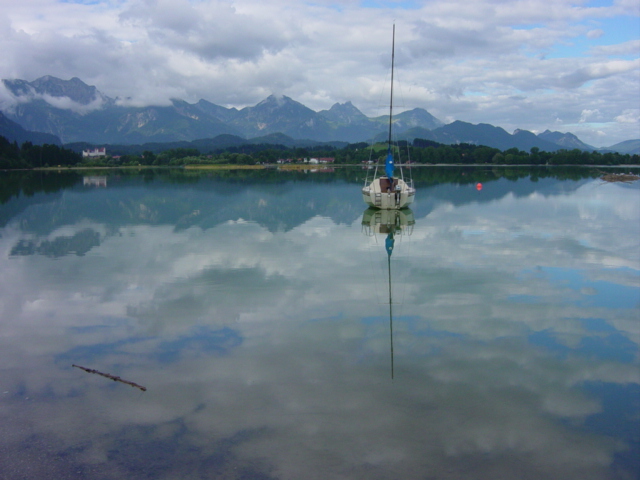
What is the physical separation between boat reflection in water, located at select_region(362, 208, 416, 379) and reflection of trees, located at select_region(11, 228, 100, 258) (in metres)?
13.0

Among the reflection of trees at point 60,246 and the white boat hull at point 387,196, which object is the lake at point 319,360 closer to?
the reflection of trees at point 60,246

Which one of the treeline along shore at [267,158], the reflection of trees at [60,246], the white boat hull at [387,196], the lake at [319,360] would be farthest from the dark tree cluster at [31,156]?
the lake at [319,360]

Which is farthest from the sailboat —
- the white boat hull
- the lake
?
the lake

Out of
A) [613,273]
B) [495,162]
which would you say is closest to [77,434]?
[613,273]

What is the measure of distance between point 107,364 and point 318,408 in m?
4.53

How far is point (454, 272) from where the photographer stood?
18797 millimetres

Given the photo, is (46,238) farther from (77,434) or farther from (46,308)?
(77,434)

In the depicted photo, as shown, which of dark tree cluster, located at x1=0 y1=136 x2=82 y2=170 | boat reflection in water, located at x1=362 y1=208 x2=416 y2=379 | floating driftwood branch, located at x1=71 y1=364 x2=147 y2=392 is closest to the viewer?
floating driftwood branch, located at x1=71 y1=364 x2=147 y2=392

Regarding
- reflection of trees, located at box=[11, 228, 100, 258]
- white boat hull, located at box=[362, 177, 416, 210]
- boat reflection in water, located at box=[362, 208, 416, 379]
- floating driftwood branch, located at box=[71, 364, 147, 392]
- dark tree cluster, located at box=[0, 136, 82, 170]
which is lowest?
floating driftwood branch, located at box=[71, 364, 147, 392]

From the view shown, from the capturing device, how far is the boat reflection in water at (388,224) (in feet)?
84.1

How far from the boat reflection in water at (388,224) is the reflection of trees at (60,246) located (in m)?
13.0

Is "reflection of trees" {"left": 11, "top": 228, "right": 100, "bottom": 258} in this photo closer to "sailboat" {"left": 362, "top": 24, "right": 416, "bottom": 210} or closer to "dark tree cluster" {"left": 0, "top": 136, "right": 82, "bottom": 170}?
"sailboat" {"left": 362, "top": 24, "right": 416, "bottom": 210}

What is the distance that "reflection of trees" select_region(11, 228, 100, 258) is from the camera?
2251 cm

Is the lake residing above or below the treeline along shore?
below
